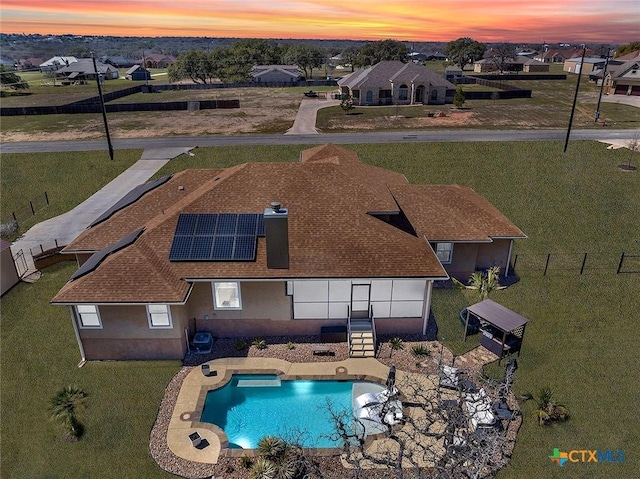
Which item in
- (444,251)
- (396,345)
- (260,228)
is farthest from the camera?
(444,251)

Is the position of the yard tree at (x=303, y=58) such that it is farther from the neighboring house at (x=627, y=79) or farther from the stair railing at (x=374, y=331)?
the stair railing at (x=374, y=331)

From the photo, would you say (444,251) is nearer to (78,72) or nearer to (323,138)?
(323,138)

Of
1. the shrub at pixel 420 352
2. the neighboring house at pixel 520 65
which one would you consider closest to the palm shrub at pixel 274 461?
the shrub at pixel 420 352

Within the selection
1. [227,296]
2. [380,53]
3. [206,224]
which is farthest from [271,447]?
[380,53]

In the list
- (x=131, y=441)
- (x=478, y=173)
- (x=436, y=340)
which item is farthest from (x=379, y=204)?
(x=478, y=173)

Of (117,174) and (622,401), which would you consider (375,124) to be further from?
(622,401)

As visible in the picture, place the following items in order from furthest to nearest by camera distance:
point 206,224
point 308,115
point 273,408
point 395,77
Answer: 1. point 395,77
2. point 308,115
3. point 206,224
4. point 273,408

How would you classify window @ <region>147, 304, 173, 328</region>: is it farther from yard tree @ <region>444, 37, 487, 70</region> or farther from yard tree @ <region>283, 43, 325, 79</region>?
yard tree @ <region>444, 37, 487, 70</region>
